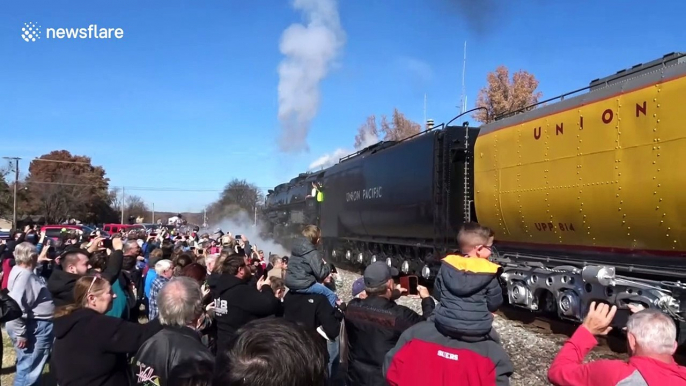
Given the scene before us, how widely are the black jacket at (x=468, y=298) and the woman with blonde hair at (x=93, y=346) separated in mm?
1866

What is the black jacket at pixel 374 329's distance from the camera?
371 cm

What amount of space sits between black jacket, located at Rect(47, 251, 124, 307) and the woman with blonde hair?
2.14 metres

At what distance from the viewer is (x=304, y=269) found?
5.31 metres

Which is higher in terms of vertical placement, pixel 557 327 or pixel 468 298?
pixel 468 298

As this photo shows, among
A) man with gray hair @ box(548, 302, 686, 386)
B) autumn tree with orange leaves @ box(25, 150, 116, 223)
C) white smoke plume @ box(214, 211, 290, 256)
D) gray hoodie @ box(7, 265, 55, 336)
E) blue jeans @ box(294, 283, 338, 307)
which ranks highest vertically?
autumn tree with orange leaves @ box(25, 150, 116, 223)

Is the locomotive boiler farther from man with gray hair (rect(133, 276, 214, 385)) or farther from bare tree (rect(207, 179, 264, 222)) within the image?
bare tree (rect(207, 179, 264, 222))

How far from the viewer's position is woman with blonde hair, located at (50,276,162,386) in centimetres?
359

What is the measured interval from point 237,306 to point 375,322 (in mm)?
1550

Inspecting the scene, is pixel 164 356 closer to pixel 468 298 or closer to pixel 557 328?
pixel 468 298

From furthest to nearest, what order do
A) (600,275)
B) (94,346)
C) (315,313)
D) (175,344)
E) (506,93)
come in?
(506,93) → (600,275) → (315,313) → (94,346) → (175,344)

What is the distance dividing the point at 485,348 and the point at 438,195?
917 cm

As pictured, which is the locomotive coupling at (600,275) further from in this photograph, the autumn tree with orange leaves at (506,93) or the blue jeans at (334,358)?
the autumn tree with orange leaves at (506,93)

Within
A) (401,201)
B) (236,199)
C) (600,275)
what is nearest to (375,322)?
(600,275)

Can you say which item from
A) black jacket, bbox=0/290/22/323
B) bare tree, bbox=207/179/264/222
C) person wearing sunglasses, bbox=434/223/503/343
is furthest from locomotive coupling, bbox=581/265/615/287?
bare tree, bbox=207/179/264/222
